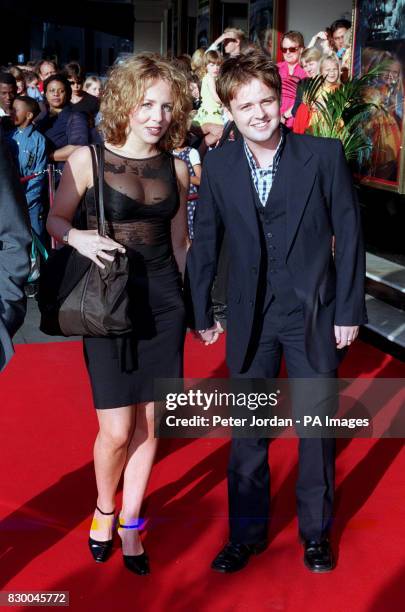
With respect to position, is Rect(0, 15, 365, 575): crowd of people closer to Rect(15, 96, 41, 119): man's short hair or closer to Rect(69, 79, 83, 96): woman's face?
Rect(15, 96, 41, 119): man's short hair

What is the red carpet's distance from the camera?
10.7ft

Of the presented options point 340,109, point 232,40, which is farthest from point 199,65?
point 340,109

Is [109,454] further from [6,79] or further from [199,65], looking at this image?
[199,65]

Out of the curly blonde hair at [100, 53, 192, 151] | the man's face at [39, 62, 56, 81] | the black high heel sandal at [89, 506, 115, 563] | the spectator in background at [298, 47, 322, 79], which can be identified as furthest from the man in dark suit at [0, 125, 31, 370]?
the man's face at [39, 62, 56, 81]

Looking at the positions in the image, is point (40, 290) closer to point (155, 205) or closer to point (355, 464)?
point (155, 205)

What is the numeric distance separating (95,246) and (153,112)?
56cm

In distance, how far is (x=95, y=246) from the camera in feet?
10.1

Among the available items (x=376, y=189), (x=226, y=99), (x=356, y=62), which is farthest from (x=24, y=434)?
(x=356, y=62)

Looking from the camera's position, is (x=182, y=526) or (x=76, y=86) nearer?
(x=182, y=526)

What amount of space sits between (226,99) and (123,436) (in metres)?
1.31

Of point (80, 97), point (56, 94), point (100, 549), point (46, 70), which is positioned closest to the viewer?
point (100, 549)

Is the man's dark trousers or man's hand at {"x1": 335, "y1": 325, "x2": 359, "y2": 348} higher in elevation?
man's hand at {"x1": 335, "y1": 325, "x2": 359, "y2": 348}

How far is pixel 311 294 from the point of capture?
3.29m

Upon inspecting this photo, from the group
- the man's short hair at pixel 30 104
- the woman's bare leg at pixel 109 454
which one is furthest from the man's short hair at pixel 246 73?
the man's short hair at pixel 30 104
